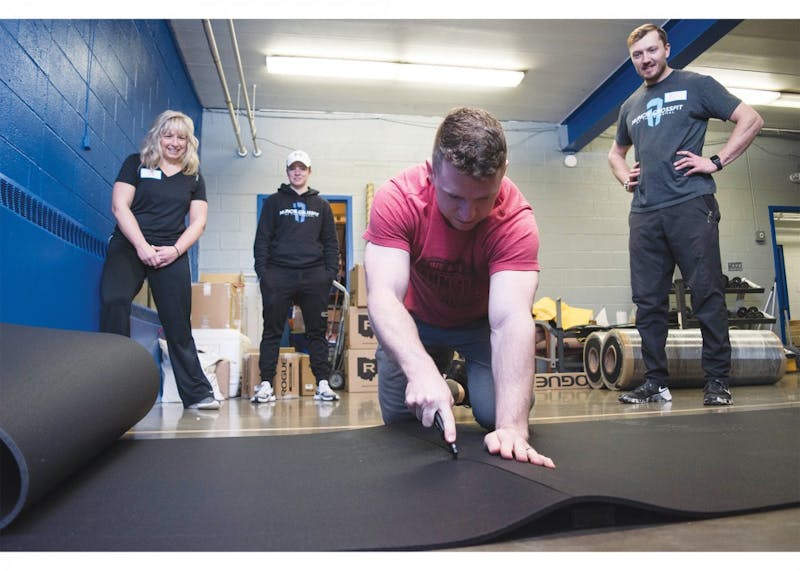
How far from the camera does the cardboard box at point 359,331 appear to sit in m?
4.72

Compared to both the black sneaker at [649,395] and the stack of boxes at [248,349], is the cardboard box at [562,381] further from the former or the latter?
the black sneaker at [649,395]

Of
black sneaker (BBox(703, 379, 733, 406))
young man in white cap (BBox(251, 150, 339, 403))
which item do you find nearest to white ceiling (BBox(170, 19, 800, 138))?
young man in white cap (BBox(251, 150, 339, 403))

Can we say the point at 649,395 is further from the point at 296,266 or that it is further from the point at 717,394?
the point at 296,266

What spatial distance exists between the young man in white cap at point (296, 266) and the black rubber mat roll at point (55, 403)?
230 centimetres

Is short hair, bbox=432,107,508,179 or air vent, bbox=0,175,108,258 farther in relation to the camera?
air vent, bbox=0,175,108,258

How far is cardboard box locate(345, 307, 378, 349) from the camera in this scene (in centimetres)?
472

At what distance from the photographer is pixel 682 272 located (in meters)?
2.68

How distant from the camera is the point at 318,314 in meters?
4.04

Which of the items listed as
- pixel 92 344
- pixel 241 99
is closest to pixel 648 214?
pixel 92 344

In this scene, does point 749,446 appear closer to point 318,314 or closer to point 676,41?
point 318,314

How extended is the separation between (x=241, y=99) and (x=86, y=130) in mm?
3584

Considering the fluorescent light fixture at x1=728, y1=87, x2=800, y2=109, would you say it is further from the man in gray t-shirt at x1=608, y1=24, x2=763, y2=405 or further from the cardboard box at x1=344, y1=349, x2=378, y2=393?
the cardboard box at x1=344, y1=349, x2=378, y2=393

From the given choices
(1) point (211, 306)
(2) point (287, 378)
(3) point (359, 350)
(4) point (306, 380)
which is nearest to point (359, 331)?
(3) point (359, 350)

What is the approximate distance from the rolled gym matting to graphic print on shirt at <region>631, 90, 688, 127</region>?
162 centimetres
